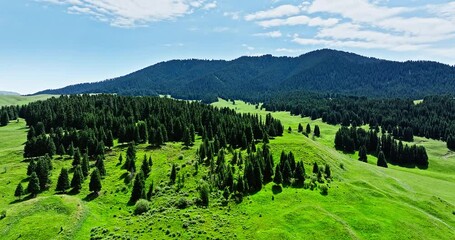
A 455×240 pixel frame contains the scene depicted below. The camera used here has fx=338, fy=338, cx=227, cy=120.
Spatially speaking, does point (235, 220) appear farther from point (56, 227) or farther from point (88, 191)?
point (88, 191)

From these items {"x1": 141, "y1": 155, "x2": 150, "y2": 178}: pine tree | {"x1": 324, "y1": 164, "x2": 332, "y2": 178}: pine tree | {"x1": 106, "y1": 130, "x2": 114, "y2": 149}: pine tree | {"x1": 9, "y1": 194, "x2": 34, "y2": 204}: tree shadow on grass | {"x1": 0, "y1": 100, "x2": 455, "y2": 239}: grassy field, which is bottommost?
{"x1": 0, "y1": 100, "x2": 455, "y2": 239}: grassy field

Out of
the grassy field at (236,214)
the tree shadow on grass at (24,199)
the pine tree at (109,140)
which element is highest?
the pine tree at (109,140)

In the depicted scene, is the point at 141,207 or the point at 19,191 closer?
the point at 141,207

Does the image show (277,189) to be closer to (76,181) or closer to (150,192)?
(150,192)

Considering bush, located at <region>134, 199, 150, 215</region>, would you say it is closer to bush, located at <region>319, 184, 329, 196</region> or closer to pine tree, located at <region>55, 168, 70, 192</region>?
pine tree, located at <region>55, 168, 70, 192</region>

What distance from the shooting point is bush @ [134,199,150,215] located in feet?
292

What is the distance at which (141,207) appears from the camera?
89.4 meters

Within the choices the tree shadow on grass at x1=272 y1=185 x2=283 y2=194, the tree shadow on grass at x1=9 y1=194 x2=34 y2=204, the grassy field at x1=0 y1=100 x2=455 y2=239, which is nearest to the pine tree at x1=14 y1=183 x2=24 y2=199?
the tree shadow on grass at x1=9 y1=194 x2=34 y2=204

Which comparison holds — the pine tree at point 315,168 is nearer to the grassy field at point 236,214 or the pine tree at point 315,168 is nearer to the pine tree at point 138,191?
the grassy field at point 236,214

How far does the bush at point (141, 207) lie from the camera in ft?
292

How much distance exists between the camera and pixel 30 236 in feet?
244

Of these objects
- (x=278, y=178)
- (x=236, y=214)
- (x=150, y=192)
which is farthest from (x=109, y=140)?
(x=236, y=214)

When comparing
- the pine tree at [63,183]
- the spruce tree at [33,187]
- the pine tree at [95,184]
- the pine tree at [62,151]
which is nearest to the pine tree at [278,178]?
the pine tree at [95,184]

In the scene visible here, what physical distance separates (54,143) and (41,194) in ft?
174
